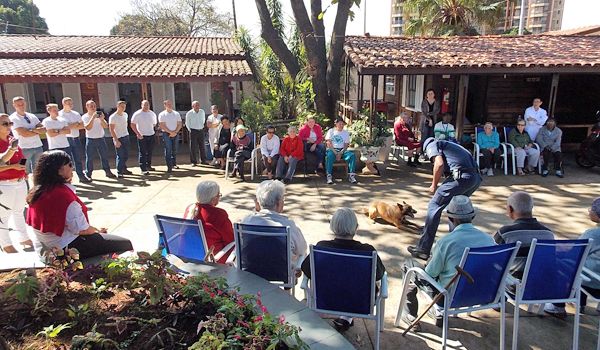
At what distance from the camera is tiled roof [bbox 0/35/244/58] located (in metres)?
13.8

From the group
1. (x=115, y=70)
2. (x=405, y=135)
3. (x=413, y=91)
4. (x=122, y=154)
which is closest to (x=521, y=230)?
(x=405, y=135)

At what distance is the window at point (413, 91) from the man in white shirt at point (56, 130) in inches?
375

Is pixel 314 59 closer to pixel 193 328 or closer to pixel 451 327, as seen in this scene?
pixel 451 327

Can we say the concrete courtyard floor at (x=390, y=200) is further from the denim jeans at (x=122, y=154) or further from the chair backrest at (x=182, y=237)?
the chair backrest at (x=182, y=237)

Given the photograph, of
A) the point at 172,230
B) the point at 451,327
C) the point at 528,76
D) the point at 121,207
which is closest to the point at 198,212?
the point at 172,230

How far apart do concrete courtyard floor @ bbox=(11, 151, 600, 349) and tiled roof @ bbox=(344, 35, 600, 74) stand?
2.21 meters

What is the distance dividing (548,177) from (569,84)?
16.7 ft

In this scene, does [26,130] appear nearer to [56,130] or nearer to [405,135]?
[56,130]

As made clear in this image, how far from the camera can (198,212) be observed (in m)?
3.61

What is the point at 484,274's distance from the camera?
9.56ft

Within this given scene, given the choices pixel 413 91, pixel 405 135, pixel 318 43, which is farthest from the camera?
pixel 413 91

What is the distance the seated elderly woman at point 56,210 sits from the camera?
3.29m

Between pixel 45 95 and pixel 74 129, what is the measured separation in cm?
881

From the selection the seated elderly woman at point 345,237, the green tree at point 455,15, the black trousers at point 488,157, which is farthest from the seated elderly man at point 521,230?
the green tree at point 455,15
